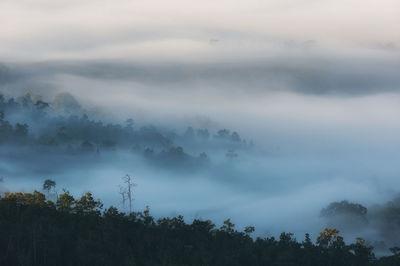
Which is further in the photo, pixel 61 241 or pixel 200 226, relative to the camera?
pixel 200 226

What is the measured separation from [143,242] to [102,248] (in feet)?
17.9

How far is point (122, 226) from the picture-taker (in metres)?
66.5

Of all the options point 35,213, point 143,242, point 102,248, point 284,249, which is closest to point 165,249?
point 143,242

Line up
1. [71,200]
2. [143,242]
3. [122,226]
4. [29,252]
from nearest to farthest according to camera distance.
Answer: [29,252]
[143,242]
[122,226]
[71,200]

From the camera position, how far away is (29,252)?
53.1 m

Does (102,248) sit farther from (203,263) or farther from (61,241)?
(203,263)

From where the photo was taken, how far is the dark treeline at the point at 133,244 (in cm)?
5553

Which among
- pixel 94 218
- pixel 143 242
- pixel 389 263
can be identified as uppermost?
pixel 94 218

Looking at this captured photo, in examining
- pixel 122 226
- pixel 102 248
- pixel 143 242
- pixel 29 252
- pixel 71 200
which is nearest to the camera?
pixel 29 252

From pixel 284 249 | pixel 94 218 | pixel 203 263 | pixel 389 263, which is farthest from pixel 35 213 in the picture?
pixel 389 263

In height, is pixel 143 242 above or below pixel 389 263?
above

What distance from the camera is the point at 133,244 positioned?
61906 millimetres

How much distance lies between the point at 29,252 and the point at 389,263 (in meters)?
34.0

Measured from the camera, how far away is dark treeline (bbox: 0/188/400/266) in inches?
2186
